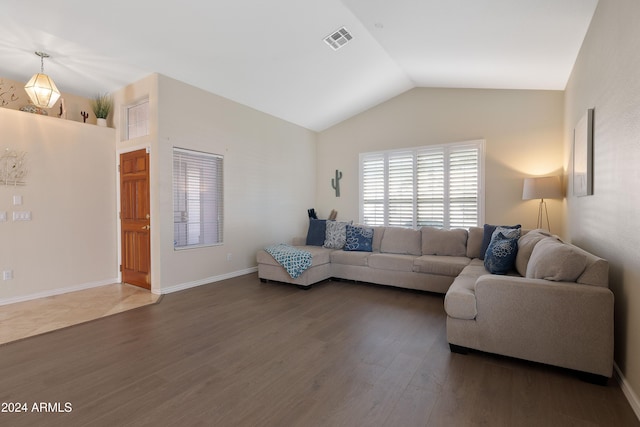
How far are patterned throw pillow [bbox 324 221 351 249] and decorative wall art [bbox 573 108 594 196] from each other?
3.15 metres

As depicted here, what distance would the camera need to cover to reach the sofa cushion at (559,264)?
89.4 inches

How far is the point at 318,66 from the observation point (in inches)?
187

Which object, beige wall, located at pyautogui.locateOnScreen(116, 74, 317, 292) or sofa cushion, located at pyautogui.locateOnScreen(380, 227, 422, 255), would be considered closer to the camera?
beige wall, located at pyautogui.locateOnScreen(116, 74, 317, 292)

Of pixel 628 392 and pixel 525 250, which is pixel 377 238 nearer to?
pixel 525 250

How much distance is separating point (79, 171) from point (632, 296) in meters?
6.19

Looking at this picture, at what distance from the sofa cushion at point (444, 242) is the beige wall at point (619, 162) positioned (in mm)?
1703

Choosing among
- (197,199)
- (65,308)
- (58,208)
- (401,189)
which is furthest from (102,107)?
(401,189)

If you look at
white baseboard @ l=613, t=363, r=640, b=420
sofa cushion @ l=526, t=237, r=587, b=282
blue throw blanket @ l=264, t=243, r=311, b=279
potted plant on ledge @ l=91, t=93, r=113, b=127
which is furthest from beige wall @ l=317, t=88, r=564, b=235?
potted plant on ledge @ l=91, t=93, r=113, b=127

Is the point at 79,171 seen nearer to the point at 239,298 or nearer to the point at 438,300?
the point at 239,298

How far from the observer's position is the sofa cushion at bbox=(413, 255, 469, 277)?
4.09 metres

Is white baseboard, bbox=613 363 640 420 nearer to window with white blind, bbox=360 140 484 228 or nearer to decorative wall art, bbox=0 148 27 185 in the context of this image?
window with white blind, bbox=360 140 484 228

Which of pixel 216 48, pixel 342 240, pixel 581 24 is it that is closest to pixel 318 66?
pixel 216 48

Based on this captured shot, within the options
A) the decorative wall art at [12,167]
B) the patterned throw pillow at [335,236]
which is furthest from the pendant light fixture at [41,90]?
the patterned throw pillow at [335,236]

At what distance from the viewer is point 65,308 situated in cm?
368
